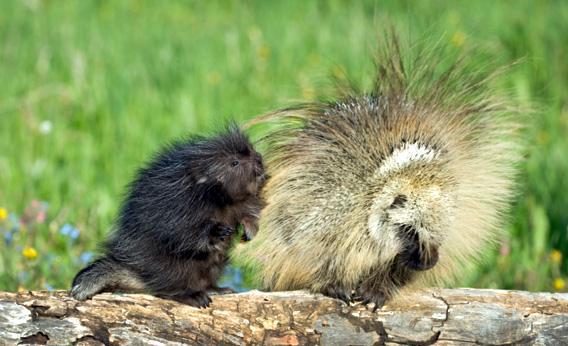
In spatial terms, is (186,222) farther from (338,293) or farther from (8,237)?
(8,237)

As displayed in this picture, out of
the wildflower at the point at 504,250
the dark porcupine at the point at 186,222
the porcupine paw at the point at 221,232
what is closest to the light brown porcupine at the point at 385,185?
the dark porcupine at the point at 186,222

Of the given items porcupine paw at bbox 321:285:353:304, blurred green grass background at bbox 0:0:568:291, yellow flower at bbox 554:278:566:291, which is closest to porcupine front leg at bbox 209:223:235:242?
porcupine paw at bbox 321:285:353:304

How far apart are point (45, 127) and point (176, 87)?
216 centimetres

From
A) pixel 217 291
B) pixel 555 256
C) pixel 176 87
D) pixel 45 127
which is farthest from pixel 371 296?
pixel 176 87

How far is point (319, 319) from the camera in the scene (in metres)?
4.92

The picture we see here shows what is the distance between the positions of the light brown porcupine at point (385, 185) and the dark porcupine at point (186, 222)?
0.32 m

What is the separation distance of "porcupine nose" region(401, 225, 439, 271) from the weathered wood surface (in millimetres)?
168

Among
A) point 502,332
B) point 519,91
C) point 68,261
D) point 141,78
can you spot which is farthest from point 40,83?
point 502,332

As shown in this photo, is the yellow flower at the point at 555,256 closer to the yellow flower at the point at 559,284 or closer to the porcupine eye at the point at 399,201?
the yellow flower at the point at 559,284

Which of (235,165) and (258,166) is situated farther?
(258,166)

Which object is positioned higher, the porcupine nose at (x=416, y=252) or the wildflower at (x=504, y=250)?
the porcupine nose at (x=416, y=252)

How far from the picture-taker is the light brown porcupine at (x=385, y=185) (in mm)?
5020

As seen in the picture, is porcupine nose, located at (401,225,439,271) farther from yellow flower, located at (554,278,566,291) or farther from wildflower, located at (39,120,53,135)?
wildflower, located at (39,120,53,135)

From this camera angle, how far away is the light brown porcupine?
5.02 meters
